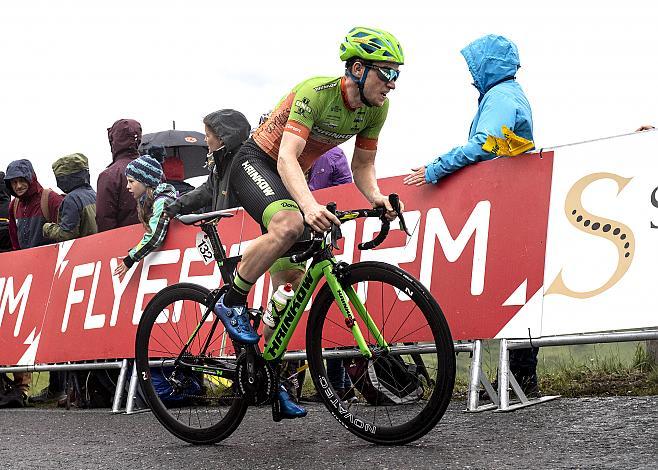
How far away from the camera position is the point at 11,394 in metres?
9.68

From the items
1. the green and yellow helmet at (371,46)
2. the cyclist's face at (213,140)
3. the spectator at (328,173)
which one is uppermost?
the green and yellow helmet at (371,46)

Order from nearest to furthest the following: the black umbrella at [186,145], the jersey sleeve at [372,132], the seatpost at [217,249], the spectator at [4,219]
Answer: the jersey sleeve at [372,132] < the seatpost at [217,249] < the spectator at [4,219] < the black umbrella at [186,145]

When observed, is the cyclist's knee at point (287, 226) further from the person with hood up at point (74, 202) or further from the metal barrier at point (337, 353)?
the person with hood up at point (74, 202)

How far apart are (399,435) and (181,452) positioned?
4.58 ft

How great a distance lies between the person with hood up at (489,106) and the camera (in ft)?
21.2

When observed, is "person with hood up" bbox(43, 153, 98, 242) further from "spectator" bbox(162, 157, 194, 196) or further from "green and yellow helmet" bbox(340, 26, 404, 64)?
"green and yellow helmet" bbox(340, 26, 404, 64)

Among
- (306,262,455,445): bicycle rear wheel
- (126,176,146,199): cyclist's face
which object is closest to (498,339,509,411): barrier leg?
(306,262,455,445): bicycle rear wheel

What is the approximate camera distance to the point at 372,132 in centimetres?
570

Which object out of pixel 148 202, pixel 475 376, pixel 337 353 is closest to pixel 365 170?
pixel 337 353

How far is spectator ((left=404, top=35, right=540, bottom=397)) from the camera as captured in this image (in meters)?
6.46

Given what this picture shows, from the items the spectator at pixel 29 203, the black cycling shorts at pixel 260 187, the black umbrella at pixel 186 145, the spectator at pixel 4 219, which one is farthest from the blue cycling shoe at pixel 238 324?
the spectator at pixel 4 219

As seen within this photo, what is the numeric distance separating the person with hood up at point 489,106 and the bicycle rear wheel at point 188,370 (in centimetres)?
175

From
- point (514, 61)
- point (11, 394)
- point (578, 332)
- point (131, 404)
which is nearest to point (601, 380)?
point (578, 332)

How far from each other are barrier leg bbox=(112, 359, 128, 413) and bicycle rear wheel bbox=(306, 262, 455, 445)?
9.91ft
